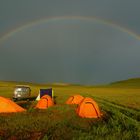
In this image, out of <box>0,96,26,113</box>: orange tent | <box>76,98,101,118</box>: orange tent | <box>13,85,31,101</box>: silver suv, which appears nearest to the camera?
<box>76,98,101,118</box>: orange tent

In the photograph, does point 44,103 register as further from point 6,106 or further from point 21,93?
point 21,93

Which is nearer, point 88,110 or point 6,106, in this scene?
point 88,110

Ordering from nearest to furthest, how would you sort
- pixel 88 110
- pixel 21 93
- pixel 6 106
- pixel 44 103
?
pixel 88 110, pixel 6 106, pixel 44 103, pixel 21 93

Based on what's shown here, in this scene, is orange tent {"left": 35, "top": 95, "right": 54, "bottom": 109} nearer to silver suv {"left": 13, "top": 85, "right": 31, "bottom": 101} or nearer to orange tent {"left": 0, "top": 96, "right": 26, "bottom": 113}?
orange tent {"left": 0, "top": 96, "right": 26, "bottom": 113}

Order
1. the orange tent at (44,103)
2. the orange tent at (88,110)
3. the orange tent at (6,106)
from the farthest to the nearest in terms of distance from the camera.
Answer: the orange tent at (44,103), the orange tent at (6,106), the orange tent at (88,110)

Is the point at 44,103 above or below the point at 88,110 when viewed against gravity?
above

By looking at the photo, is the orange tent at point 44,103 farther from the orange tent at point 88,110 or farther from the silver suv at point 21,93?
the silver suv at point 21,93

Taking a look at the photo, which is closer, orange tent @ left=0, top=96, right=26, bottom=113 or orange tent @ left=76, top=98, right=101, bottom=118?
orange tent @ left=76, top=98, right=101, bottom=118

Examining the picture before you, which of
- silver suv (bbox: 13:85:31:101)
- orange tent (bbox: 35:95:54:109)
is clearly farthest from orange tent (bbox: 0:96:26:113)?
silver suv (bbox: 13:85:31:101)

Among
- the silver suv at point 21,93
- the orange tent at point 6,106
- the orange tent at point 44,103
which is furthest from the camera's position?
the silver suv at point 21,93

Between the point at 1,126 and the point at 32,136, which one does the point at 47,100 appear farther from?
the point at 32,136

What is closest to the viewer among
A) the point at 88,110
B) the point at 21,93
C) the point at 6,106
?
the point at 88,110

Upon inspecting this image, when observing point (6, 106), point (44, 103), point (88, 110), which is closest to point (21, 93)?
point (44, 103)

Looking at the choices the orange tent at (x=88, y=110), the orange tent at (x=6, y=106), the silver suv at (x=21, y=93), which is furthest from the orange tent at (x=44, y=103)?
the silver suv at (x=21, y=93)
